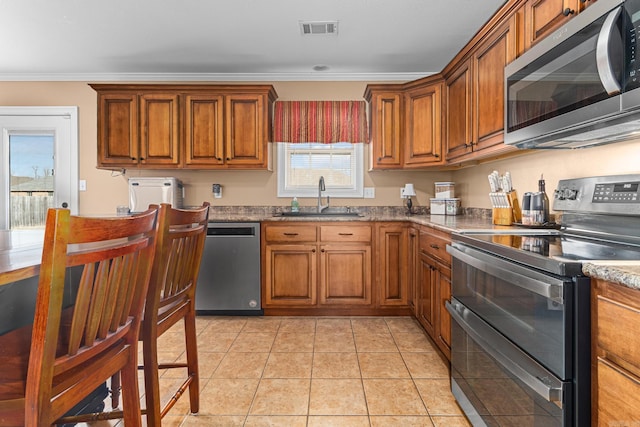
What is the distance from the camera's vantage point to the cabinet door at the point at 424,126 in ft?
10.7

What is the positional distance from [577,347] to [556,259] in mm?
244

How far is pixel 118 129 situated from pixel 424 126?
2937mm

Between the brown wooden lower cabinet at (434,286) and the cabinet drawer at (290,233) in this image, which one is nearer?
the brown wooden lower cabinet at (434,286)

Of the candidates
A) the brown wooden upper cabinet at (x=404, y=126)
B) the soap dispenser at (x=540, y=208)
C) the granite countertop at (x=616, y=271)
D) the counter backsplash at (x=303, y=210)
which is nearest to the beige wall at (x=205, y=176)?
the counter backsplash at (x=303, y=210)

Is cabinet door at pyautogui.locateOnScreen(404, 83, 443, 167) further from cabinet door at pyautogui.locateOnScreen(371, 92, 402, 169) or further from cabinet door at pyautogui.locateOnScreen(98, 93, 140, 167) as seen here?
cabinet door at pyautogui.locateOnScreen(98, 93, 140, 167)

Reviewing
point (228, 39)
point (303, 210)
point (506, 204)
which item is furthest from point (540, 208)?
point (228, 39)

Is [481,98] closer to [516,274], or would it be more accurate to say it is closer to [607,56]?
[607,56]

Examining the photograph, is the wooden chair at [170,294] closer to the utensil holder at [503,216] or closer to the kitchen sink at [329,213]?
the utensil holder at [503,216]

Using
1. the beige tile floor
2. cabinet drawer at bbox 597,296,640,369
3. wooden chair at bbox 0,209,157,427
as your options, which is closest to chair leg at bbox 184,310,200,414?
the beige tile floor

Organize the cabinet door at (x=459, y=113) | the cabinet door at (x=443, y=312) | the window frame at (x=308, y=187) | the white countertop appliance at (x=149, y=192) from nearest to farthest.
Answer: the cabinet door at (x=443, y=312)
the cabinet door at (x=459, y=113)
the white countertop appliance at (x=149, y=192)
the window frame at (x=308, y=187)

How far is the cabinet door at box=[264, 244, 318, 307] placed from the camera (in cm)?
327

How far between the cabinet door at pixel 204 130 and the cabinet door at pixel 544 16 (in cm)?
262

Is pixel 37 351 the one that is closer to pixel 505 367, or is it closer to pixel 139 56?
pixel 505 367

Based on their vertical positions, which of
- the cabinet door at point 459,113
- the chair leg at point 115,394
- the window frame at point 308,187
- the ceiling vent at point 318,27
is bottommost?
the chair leg at point 115,394
